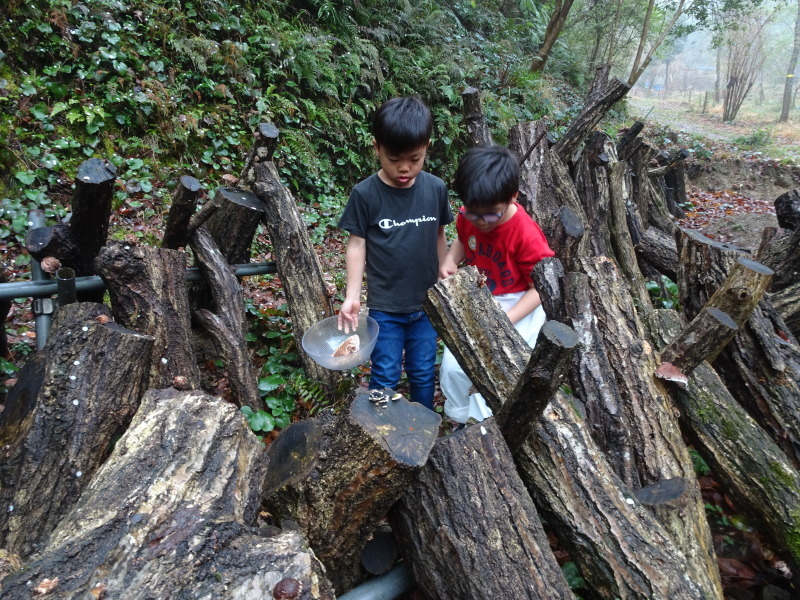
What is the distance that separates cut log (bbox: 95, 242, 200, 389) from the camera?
2.42 meters

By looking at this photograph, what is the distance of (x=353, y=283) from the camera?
276 cm

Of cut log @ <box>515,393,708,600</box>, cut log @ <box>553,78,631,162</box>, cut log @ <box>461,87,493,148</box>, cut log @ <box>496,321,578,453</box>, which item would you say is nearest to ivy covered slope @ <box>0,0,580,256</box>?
cut log @ <box>461,87,493,148</box>

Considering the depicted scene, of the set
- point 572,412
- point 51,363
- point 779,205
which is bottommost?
point 51,363

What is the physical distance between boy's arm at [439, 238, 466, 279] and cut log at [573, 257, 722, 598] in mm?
737

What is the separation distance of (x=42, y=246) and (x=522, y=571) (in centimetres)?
265

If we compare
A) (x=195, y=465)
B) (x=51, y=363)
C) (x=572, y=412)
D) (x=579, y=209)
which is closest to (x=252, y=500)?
(x=195, y=465)

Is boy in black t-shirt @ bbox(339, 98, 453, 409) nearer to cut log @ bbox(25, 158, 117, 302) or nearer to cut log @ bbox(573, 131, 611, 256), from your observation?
cut log @ bbox(25, 158, 117, 302)

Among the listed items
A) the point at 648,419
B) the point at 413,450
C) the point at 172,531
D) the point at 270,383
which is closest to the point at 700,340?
the point at 648,419

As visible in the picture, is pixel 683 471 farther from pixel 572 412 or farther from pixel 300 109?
pixel 300 109

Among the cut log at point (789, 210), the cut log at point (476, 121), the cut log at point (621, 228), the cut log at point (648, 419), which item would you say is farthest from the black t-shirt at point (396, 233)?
the cut log at point (789, 210)

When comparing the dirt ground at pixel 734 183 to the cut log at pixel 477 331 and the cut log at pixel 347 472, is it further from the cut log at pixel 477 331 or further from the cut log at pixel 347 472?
the cut log at pixel 347 472

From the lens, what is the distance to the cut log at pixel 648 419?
200cm

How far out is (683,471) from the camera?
2309mm

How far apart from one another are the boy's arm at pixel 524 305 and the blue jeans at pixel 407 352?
55cm
